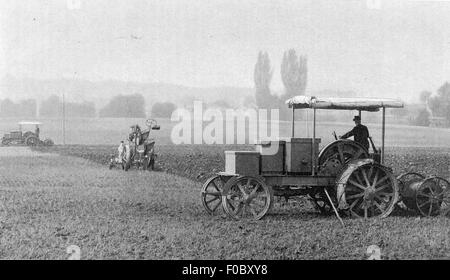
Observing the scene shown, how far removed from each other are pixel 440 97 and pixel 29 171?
1540cm

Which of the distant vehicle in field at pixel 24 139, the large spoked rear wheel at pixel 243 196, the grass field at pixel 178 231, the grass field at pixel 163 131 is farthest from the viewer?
the distant vehicle in field at pixel 24 139

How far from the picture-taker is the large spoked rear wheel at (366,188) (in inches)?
386

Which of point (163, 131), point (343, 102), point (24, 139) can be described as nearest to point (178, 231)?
point (343, 102)

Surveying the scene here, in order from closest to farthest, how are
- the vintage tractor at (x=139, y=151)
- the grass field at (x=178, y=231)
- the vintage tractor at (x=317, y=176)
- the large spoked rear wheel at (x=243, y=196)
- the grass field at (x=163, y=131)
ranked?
the grass field at (x=178, y=231) < the large spoked rear wheel at (x=243, y=196) < the vintage tractor at (x=317, y=176) < the vintage tractor at (x=139, y=151) < the grass field at (x=163, y=131)

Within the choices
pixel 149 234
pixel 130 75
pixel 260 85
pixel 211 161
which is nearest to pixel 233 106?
pixel 260 85

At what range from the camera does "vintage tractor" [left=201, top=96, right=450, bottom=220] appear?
31.7 feet

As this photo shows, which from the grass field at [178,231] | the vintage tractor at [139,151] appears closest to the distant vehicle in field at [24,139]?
the vintage tractor at [139,151]

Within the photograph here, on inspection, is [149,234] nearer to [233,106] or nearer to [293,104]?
[293,104]

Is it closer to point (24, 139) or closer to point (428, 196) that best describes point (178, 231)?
point (428, 196)

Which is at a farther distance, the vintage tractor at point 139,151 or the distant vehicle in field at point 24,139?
the distant vehicle in field at point 24,139

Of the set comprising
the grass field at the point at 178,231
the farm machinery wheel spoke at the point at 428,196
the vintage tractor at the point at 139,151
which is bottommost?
the grass field at the point at 178,231

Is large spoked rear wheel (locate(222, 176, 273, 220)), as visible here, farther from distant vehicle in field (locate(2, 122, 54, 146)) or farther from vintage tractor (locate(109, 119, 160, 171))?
distant vehicle in field (locate(2, 122, 54, 146))

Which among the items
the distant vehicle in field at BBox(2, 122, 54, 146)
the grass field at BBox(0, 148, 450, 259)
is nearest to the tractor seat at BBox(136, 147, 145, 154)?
the grass field at BBox(0, 148, 450, 259)

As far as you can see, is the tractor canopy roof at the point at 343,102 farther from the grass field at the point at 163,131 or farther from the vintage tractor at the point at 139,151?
the vintage tractor at the point at 139,151
